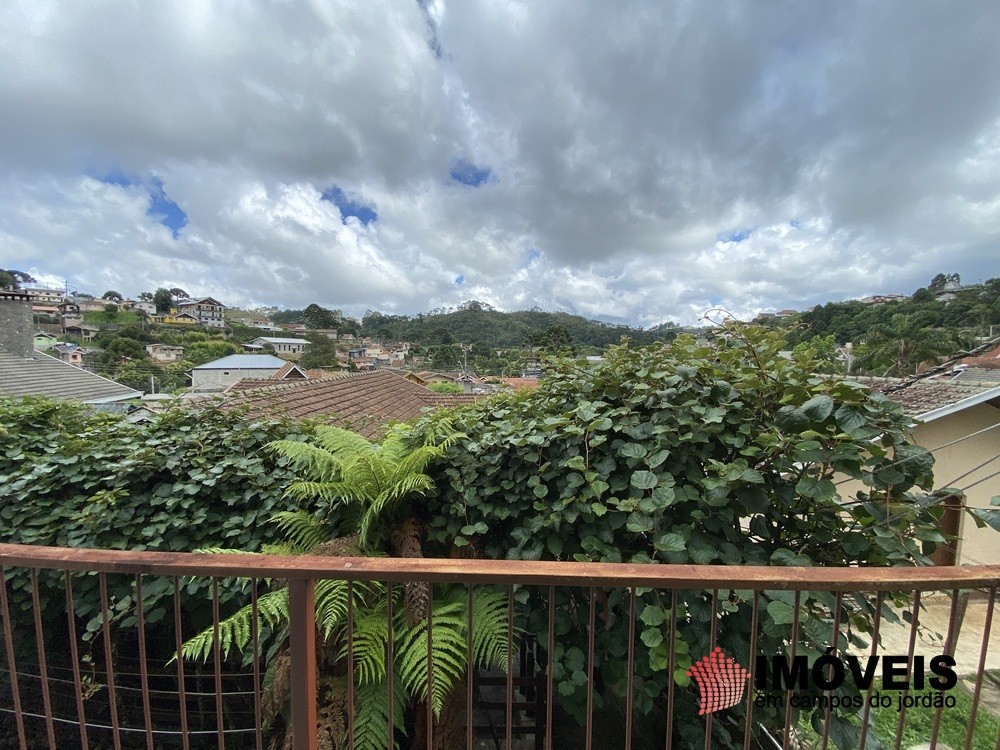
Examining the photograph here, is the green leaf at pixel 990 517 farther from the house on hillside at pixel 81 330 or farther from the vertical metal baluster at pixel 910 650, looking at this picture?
Answer: the house on hillside at pixel 81 330

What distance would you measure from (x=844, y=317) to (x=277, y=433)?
33.5 meters

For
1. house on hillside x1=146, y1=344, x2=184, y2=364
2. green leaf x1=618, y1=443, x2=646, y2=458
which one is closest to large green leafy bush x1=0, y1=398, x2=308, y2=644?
green leaf x1=618, y1=443, x2=646, y2=458

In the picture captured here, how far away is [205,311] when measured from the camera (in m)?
65.2

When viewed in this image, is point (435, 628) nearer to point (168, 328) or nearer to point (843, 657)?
point (843, 657)

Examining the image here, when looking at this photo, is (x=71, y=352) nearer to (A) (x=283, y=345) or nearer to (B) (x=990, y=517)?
(A) (x=283, y=345)

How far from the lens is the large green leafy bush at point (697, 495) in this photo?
1.44m

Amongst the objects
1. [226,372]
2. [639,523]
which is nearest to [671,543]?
[639,523]

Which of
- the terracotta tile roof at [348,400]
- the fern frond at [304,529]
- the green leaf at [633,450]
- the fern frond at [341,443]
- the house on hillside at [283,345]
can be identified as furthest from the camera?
the house on hillside at [283,345]

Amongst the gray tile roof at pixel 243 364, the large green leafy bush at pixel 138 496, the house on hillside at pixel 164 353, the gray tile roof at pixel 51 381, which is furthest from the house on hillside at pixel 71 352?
the large green leafy bush at pixel 138 496

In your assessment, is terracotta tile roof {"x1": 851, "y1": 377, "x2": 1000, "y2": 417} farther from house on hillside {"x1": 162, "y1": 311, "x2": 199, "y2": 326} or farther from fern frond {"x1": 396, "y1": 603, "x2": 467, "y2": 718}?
house on hillside {"x1": 162, "y1": 311, "x2": 199, "y2": 326}

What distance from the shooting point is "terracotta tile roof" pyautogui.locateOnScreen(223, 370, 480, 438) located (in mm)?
3346

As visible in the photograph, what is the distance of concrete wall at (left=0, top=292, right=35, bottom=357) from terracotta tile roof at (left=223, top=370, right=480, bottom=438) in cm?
1187

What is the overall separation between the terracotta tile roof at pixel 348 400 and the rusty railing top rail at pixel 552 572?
1702mm

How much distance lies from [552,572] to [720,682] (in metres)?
0.85
